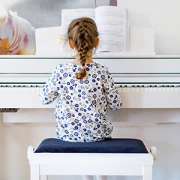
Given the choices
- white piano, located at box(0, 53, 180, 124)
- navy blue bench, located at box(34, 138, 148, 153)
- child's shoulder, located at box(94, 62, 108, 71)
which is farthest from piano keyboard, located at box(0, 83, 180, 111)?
navy blue bench, located at box(34, 138, 148, 153)

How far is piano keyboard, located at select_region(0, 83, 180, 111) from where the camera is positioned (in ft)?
5.45

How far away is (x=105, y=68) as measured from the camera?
1608 millimetres

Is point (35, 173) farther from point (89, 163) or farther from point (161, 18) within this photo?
point (161, 18)

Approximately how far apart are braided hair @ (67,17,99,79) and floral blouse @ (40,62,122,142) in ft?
0.11

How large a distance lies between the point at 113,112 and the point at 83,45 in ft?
1.56

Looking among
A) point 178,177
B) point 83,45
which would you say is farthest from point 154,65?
point 178,177

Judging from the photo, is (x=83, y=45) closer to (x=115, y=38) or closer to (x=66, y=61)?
(x=66, y=61)

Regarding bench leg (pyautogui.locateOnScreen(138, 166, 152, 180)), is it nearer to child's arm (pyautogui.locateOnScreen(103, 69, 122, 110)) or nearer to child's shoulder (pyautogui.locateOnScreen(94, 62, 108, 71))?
child's arm (pyautogui.locateOnScreen(103, 69, 122, 110))

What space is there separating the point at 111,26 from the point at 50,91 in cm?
49

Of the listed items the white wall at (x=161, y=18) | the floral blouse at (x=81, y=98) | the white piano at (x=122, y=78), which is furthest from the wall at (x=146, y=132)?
the floral blouse at (x=81, y=98)

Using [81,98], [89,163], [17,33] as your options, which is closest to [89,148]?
[89,163]

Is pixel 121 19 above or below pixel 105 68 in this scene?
above

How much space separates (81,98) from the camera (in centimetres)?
154

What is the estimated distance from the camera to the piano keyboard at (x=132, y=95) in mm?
1660
